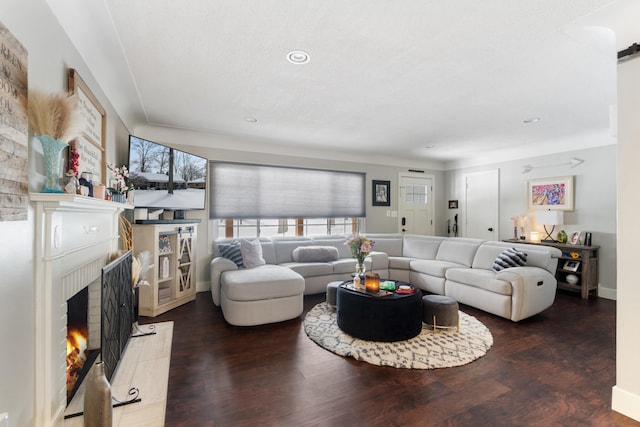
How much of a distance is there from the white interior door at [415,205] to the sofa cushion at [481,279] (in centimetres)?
256

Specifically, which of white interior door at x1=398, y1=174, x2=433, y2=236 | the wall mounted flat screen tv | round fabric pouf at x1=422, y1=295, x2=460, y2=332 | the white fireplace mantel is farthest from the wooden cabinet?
white interior door at x1=398, y1=174, x2=433, y2=236

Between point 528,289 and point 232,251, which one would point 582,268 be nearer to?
point 528,289

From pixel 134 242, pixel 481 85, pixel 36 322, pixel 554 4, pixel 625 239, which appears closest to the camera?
pixel 36 322

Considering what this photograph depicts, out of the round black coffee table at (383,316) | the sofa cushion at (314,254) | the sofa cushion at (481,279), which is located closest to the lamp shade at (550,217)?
the sofa cushion at (481,279)

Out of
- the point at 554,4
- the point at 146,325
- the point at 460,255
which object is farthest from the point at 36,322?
the point at 460,255

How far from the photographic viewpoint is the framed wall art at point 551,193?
4.89 m

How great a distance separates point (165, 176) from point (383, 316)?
3.15 meters

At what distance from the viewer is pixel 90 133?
2260mm

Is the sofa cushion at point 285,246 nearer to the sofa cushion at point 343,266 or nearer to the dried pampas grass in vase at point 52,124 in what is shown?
the sofa cushion at point 343,266

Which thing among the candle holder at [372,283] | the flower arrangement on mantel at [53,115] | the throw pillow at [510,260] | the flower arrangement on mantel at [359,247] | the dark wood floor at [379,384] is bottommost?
the dark wood floor at [379,384]

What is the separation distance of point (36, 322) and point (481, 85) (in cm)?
364

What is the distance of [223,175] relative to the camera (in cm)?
479

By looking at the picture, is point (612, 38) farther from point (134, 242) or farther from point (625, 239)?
point (134, 242)

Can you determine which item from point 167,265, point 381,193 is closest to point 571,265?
point 381,193
